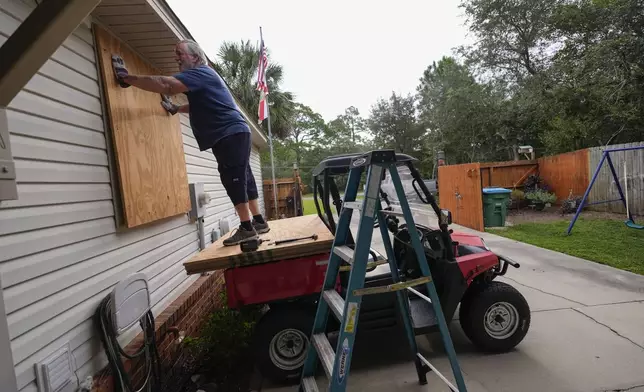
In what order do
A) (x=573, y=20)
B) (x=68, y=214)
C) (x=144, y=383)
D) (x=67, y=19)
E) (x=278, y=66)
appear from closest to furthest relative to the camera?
(x=67, y=19)
(x=68, y=214)
(x=144, y=383)
(x=573, y=20)
(x=278, y=66)

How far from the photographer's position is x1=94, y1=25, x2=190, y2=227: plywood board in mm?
2711

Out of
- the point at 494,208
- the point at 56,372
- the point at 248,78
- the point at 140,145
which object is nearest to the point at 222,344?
the point at 56,372

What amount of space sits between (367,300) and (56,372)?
2237mm

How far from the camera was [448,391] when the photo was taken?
2.75 metres

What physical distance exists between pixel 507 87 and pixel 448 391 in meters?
22.9

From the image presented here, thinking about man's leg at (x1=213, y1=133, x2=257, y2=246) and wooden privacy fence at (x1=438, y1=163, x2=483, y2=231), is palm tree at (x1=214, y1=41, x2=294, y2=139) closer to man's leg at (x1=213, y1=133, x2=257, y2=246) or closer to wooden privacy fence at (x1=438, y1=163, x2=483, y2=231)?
wooden privacy fence at (x1=438, y1=163, x2=483, y2=231)

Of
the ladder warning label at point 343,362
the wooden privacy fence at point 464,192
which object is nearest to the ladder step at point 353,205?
the ladder warning label at point 343,362

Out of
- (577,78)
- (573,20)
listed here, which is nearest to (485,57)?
(573,20)

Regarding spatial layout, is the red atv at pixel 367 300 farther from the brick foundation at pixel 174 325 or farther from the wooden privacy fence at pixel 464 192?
the wooden privacy fence at pixel 464 192

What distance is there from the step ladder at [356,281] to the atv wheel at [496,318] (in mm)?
886

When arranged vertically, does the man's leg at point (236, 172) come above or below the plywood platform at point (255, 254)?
above

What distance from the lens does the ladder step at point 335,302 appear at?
6.93 ft

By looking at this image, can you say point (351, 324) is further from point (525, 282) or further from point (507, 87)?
point (507, 87)

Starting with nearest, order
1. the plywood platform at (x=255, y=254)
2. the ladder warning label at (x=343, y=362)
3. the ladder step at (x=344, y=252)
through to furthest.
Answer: the ladder warning label at (x=343, y=362) < the ladder step at (x=344, y=252) < the plywood platform at (x=255, y=254)
